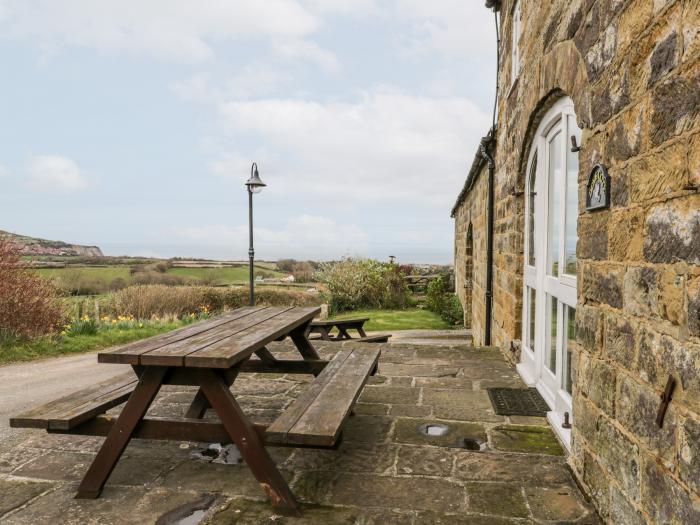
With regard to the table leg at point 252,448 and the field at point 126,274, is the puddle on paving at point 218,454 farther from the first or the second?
the field at point 126,274

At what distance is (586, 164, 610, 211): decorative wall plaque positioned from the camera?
7.47 ft

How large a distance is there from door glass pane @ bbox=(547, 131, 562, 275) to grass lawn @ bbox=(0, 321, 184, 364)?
7.07 metres

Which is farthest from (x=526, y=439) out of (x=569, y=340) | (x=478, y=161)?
(x=478, y=161)

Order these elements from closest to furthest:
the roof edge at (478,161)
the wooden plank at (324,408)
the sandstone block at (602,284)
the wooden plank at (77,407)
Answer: the sandstone block at (602,284) → the wooden plank at (324,408) → the wooden plank at (77,407) → the roof edge at (478,161)

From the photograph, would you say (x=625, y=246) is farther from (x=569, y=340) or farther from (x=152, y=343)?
(x=152, y=343)

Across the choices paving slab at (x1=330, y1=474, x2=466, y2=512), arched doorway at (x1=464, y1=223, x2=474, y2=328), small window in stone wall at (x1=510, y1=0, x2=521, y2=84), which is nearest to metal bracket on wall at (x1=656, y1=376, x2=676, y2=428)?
paving slab at (x1=330, y1=474, x2=466, y2=512)

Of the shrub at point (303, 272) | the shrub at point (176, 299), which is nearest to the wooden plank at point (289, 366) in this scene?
the shrub at point (176, 299)

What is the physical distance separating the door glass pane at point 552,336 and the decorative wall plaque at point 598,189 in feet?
4.94

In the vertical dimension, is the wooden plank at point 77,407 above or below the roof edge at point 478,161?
below

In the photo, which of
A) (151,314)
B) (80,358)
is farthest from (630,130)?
(151,314)

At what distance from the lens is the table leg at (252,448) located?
95.0 inches

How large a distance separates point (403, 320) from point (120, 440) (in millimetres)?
10646

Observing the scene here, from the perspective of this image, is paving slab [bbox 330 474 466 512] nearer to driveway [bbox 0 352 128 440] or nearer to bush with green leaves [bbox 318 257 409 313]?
driveway [bbox 0 352 128 440]

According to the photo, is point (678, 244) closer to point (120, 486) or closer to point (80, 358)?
point (120, 486)
